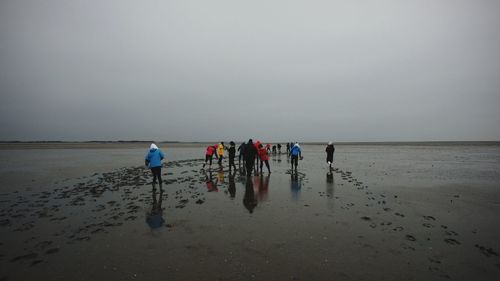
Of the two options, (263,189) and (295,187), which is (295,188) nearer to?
(295,187)

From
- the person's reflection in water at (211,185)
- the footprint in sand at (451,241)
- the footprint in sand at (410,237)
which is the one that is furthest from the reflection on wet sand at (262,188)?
the footprint in sand at (451,241)

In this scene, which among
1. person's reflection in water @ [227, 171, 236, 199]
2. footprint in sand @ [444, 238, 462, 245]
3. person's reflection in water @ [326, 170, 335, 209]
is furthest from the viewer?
person's reflection in water @ [227, 171, 236, 199]

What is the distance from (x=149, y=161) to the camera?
12.1m

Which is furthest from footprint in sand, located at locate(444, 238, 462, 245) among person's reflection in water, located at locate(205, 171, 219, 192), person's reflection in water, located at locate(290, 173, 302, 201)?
person's reflection in water, located at locate(205, 171, 219, 192)

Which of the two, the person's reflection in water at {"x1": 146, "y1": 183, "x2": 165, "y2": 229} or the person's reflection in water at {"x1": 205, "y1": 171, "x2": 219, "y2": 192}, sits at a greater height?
the person's reflection in water at {"x1": 146, "y1": 183, "x2": 165, "y2": 229}

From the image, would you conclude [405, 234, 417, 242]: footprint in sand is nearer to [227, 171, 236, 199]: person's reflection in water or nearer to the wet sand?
the wet sand

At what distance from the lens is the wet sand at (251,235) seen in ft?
15.3

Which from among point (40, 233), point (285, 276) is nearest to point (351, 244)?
point (285, 276)

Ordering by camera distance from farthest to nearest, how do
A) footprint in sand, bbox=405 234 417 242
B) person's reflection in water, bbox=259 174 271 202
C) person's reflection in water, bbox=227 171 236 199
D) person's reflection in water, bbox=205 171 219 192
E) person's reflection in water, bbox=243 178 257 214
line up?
person's reflection in water, bbox=205 171 219 192
person's reflection in water, bbox=227 171 236 199
person's reflection in water, bbox=259 174 271 202
person's reflection in water, bbox=243 178 257 214
footprint in sand, bbox=405 234 417 242

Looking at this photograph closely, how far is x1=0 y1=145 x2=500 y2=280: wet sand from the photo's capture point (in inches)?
184

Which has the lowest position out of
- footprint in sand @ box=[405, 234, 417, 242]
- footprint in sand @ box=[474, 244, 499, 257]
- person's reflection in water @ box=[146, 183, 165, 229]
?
footprint in sand @ box=[474, 244, 499, 257]

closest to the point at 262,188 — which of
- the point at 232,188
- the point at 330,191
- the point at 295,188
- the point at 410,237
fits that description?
the point at 232,188

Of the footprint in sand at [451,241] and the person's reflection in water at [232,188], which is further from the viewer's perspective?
the person's reflection in water at [232,188]

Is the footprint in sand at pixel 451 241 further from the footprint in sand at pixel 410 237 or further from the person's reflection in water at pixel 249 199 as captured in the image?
the person's reflection in water at pixel 249 199
